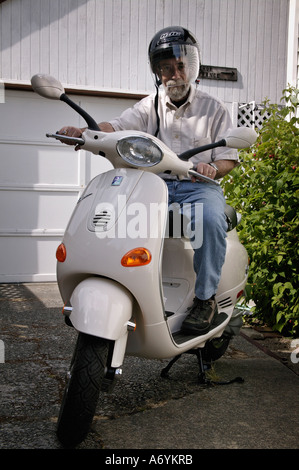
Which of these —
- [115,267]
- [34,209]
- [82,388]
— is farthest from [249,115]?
[82,388]

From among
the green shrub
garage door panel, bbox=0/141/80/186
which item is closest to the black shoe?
the green shrub

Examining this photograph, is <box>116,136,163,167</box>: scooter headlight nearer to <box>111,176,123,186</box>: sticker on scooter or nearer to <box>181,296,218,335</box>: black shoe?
<box>111,176,123,186</box>: sticker on scooter

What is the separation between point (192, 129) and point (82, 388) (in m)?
1.47

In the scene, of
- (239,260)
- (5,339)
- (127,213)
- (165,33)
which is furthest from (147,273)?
(5,339)

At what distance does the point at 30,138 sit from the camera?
5.93m

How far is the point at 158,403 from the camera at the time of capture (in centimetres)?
254

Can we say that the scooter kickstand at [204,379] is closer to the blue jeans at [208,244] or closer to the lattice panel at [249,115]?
the blue jeans at [208,244]

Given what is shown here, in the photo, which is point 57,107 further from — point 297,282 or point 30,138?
point 297,282

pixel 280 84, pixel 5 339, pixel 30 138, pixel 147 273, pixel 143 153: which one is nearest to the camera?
pixel 147 273

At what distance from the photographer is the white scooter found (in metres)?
1.92

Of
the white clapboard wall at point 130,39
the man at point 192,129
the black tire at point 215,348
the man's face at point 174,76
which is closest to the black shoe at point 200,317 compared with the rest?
the man at point 192,129

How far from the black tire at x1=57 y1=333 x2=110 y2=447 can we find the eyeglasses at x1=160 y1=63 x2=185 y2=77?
134cm

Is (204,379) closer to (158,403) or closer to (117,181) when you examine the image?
(158,403)

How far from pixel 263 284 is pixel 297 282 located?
Answer: 0.82 ft
